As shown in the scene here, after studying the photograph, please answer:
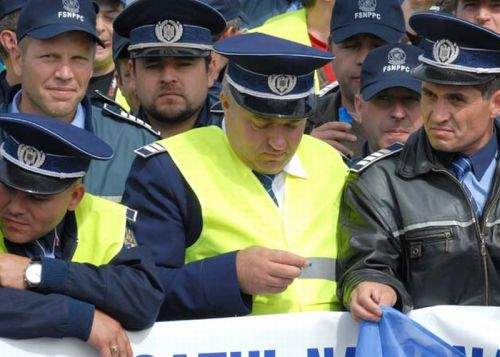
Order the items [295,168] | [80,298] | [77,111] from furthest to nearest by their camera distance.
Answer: [77,111] → [295,168] → [80,298]

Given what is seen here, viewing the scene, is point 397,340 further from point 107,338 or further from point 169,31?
point 169,31

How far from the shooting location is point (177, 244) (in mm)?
5785

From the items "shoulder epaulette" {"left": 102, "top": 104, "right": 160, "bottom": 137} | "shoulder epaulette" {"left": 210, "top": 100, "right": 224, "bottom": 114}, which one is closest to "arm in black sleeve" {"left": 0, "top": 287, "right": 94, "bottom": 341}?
"shoulder epaulette" {"left": 102, "top": 104, "right": 160, "bottom": 137}

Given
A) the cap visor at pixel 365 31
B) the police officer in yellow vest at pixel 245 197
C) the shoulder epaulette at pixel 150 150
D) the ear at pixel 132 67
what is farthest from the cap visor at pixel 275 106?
the cap visor at pixel 365 31

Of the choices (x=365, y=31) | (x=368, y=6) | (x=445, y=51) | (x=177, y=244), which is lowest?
(x=177, y=244)

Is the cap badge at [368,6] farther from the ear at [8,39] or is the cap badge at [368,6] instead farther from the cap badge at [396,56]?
the ear at [8,39]

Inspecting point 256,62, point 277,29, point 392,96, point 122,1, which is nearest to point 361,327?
point 256,62

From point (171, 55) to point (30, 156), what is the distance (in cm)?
182

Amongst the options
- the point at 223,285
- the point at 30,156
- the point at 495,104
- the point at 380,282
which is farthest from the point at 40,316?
the point at 495,104

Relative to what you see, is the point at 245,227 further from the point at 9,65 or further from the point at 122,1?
the point at 122,1

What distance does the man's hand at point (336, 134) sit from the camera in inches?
283

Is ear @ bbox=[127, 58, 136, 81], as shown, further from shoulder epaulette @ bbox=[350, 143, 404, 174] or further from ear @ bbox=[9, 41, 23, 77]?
shoulder epaulette @ bbox=[350, 143, 404, 174]

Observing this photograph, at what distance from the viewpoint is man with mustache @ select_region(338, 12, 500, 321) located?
18.6 feet

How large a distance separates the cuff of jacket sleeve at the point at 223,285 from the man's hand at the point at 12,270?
2.42 feet
